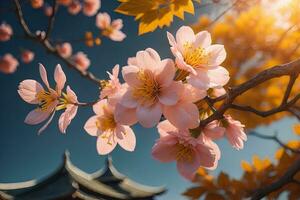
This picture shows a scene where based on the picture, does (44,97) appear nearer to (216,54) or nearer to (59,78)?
(59,78)

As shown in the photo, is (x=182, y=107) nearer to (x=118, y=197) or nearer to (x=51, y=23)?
(x=51, y=23)

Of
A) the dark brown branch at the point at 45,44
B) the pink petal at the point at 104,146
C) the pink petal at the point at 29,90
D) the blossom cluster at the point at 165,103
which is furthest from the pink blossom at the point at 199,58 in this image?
the dark brown branch at the point at 45,44

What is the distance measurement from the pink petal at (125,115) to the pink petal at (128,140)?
15cm

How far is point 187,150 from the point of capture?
1.15 meters

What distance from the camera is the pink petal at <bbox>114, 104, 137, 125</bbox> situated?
38.5 inches

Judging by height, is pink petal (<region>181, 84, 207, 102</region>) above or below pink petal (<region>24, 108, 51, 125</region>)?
above

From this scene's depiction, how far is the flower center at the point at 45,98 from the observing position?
1.15 metres

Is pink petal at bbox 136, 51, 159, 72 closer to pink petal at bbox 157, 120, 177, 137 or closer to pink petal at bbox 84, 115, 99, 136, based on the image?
pink petal at bbox 157, 120, 177, 137

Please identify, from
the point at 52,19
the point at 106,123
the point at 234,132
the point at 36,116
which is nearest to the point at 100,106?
the point at 106,123

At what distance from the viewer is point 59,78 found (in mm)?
1133

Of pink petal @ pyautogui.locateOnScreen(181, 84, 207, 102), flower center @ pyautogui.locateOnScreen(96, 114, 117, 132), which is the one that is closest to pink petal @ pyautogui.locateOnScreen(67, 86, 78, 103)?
flower center @ pyautogui.locateOnScreen(96, 114, 117, 132)

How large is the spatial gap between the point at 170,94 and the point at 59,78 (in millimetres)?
347

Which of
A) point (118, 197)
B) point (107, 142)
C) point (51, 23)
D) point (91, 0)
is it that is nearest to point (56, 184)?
point (118, 197)

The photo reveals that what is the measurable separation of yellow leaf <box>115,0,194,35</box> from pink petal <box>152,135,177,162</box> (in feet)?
1.74
